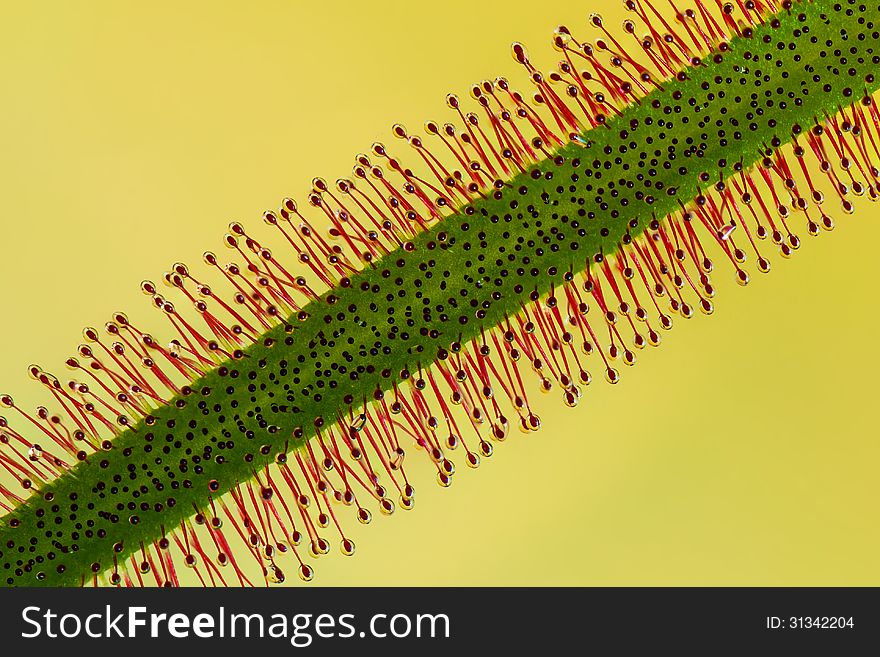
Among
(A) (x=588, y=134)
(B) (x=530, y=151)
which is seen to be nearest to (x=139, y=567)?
(B) (x=530, y=151)

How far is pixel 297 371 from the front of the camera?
2.21 m

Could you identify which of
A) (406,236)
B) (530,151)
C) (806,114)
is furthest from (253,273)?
(806,114)

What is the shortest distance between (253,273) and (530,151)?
0.77 meters

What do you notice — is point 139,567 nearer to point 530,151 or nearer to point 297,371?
point 297,371

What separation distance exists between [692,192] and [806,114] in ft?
1.19

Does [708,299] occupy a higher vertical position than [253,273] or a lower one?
lower

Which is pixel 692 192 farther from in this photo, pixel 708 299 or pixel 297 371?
pixel 297 371

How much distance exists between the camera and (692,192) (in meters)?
2.27

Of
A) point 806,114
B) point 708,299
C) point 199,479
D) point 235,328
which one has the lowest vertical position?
point 708,299

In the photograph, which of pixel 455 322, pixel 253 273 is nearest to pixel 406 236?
pixel 455 322

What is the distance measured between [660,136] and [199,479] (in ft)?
4.78

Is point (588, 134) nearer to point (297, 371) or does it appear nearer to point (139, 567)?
point (297, 371)

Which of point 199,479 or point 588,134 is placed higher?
point 588,134

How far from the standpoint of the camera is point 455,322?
2225 millimetres
